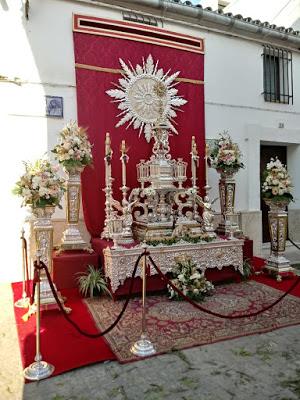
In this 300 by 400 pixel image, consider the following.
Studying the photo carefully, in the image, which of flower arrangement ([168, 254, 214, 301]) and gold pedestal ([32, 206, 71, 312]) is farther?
flower arrangement ([168, 254, 214, 301])

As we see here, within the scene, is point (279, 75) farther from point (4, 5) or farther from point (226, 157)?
point (4, 5)

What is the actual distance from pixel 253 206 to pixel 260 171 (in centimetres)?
88

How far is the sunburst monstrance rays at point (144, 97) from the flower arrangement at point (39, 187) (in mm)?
2102

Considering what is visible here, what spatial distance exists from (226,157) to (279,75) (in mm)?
3253

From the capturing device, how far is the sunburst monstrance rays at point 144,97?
5965mm

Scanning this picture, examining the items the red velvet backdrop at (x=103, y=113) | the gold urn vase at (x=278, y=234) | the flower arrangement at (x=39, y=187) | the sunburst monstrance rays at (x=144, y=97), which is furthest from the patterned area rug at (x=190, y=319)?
the sunburst monstrance rays at (x=144, y=97)

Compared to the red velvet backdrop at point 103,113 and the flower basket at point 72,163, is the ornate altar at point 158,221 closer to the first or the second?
the red velvet backdrop at point 103,113

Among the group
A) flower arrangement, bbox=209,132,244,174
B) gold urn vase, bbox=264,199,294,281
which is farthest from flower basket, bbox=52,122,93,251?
gold urn vase, bbox=264,199,294,281

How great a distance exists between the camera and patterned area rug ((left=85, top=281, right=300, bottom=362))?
332cm

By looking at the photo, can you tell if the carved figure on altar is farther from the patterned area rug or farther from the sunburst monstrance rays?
the patterned area rug

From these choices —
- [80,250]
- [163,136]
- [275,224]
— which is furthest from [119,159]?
[275,224]

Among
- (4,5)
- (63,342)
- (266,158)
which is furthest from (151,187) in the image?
(266,158)

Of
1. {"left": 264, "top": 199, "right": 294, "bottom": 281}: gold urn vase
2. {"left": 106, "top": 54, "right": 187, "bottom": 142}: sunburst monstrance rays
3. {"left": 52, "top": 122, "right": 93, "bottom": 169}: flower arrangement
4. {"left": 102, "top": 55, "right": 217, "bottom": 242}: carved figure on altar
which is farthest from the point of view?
{"left": 106, "top": 54, "right": 187, "bottom": 142}: sunburst monstrance rays

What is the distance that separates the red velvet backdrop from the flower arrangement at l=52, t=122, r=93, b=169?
0.75 meters
